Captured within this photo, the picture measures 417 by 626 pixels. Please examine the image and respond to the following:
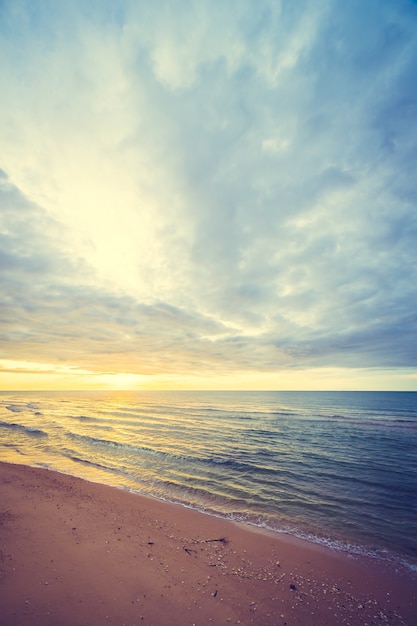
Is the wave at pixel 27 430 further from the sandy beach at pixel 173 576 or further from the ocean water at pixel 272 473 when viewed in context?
the sandy beach at pixel 173 576

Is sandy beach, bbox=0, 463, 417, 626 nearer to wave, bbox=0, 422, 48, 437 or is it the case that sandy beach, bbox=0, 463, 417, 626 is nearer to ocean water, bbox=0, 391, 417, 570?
ocean water, bbox=0, 391, 417, 570

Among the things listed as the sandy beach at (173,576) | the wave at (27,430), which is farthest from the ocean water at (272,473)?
the sandy beach at (173,576)

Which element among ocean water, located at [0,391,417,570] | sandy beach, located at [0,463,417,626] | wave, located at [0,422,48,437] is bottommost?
wave, located at [0,422,48,437]

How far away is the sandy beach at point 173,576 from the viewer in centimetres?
558

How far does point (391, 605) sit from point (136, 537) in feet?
24.0

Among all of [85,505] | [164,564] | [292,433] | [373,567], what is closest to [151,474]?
[85,505]

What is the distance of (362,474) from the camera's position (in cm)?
1748

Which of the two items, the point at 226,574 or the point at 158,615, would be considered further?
the point at 226,574

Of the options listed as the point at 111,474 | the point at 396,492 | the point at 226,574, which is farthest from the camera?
the point at 111,474

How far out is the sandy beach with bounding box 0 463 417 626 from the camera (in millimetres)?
5583

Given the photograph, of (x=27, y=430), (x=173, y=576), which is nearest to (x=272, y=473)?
(x=173, y=576)

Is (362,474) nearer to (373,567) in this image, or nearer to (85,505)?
(373,567)

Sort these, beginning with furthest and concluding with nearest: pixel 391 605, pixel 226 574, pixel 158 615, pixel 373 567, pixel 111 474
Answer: pixel 111 474, pixel 373 567, pixel 226 574, pixel 391 605, pixel 158 615

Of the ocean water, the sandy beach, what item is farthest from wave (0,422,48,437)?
the sandy beach
